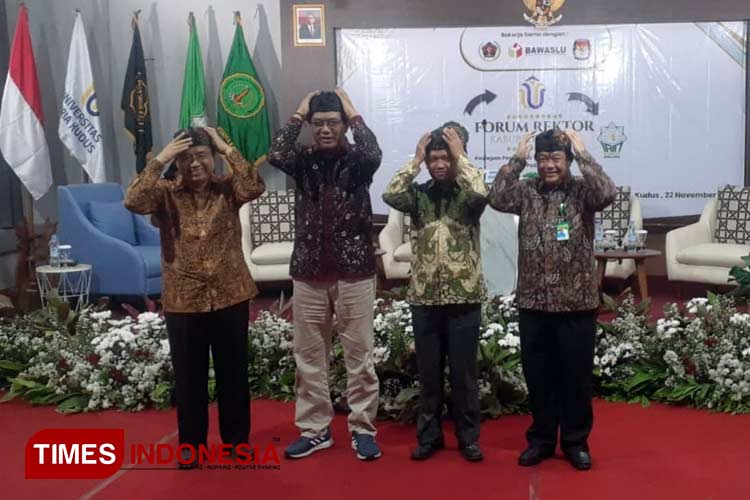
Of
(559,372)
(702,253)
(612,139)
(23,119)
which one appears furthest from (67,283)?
(702,253)

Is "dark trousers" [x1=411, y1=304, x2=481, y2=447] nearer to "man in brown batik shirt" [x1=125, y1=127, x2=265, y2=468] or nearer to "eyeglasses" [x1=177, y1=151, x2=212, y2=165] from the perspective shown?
"man in brown batik shirt" [x1=125, y1=127, x2=265, y2=468]

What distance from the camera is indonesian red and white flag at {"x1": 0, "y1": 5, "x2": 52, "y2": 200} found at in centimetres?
666

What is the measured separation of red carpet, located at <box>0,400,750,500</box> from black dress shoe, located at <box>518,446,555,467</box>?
28 mm

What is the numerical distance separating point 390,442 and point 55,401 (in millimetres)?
1759

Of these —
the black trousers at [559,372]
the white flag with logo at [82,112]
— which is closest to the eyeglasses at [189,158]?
the black trousers at [559,372]

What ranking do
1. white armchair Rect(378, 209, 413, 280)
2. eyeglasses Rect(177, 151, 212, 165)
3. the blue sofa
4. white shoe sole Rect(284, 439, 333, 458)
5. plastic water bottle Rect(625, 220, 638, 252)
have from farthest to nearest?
1. white armchair Rect(378, 209, 413, 280)
2. the blue sofa
3. plastic water bottle Rect(625, 220, 638, 252)
4. white shoe sole Rect(284, 439, 333, 458)
5. eyeglasses Rect(177, 151, 212, 165)

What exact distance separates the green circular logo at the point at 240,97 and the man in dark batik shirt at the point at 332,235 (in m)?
4.13

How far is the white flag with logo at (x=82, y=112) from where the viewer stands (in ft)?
22.7

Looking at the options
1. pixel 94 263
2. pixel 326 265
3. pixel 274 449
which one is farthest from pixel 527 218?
pixel 94 263

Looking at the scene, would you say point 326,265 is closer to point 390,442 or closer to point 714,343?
point 390,442

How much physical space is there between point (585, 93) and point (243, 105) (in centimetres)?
292

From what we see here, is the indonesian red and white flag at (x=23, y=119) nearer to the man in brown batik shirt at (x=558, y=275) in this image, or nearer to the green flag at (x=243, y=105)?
the green flag at (x=243, y=105)

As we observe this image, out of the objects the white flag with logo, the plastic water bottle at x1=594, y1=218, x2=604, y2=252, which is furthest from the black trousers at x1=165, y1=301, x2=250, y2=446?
the white flag with logo

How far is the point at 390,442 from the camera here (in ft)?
10.6
